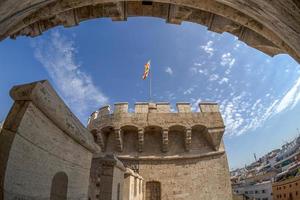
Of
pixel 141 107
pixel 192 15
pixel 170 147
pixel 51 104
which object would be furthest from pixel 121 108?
pixel 51 104

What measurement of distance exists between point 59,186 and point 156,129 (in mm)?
11343

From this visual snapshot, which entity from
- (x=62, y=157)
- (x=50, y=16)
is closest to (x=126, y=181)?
(x=62, y=157)

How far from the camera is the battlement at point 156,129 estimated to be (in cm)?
1361

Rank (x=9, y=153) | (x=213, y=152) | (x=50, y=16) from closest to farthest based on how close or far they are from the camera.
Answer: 1. (x=9, y=153)
2. (x=50, y=16)
3. (x=213, y=152)

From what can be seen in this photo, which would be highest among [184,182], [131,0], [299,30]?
[131,0]

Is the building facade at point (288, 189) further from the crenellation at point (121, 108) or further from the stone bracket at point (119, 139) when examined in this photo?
the crenellation at point (121, 108)

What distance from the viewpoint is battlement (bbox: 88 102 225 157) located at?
13609 mm

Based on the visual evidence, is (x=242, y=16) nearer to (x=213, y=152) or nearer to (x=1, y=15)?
(x=1, y=15)

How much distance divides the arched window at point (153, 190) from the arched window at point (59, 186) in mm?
11065

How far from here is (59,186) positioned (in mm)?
2645

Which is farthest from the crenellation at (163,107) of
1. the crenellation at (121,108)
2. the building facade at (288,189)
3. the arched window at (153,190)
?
the building facade at (288,189)

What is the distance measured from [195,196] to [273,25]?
40.7 ft

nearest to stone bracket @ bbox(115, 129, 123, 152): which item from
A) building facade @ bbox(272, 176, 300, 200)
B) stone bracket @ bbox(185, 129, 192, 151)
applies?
stone bracket @ bbox(185, 129, 192, 151)

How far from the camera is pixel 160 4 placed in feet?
11.0
